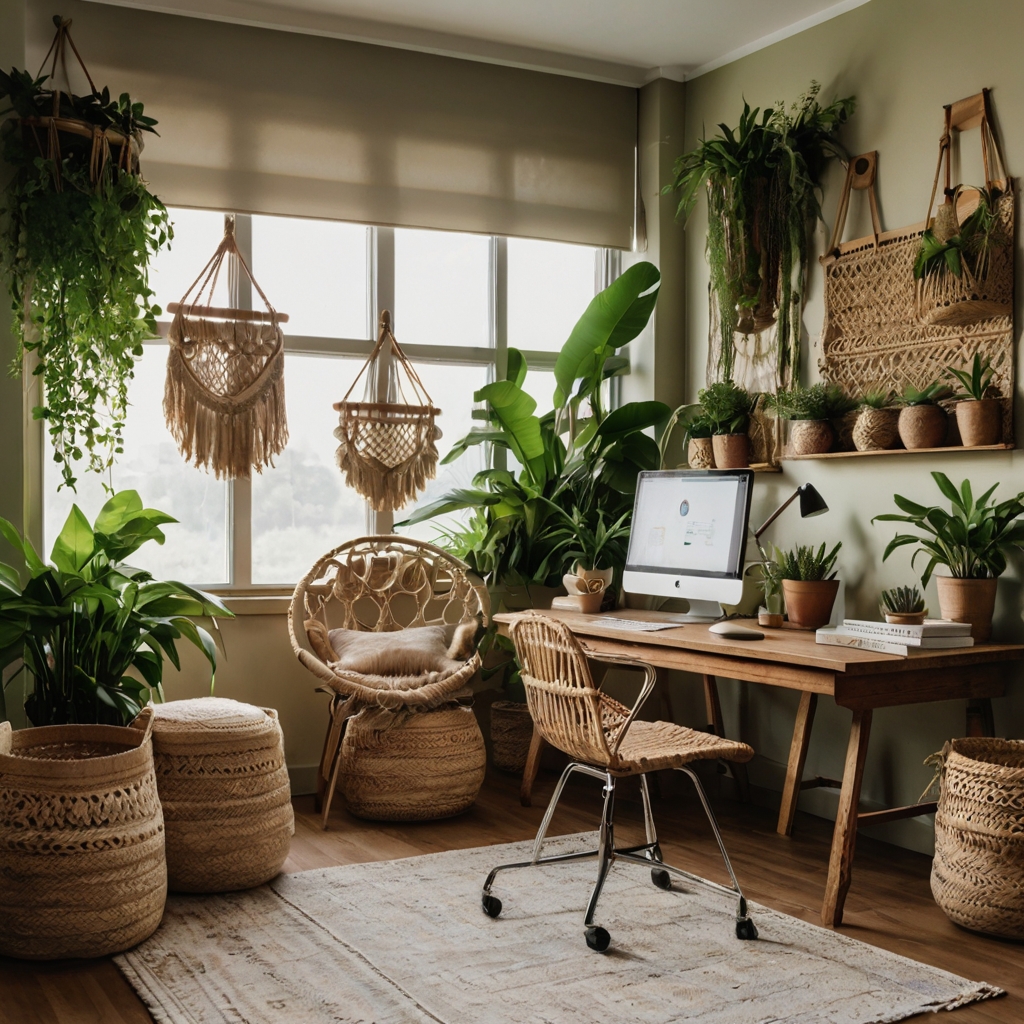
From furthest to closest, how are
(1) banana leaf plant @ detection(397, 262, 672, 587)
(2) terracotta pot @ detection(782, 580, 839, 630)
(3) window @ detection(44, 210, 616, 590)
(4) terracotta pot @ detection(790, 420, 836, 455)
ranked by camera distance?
1. (1) banana leaf plant @ detection(397, 262, 672, 587)
2. (3) window @ detection(44, 210, 616, 590)
3. (4) terracotta pot @ detection(790, 420, 836, 455)
4. (2) terracotta pot @ detection(782, 580, 839, 630)

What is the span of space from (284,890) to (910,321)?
2.54 meters

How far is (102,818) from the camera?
2721 mm

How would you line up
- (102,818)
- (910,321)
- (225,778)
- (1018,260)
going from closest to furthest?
(102,818)
(225,778)
(1018,260)
(910,321)

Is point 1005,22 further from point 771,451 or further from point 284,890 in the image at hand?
point 284,890

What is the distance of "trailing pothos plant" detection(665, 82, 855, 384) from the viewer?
4.06 metres

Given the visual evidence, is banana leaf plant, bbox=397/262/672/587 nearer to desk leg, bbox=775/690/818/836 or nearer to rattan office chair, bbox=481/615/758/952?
desk leg, bbox=775/690/818/836

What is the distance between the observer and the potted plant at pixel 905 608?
331 cm

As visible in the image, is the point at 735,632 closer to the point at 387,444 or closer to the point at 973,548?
the point at 973,548

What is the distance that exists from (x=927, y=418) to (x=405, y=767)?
199 centimetres

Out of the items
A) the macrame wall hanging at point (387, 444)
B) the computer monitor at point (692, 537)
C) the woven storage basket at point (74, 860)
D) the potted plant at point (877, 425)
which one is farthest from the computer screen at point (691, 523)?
the woven storage basket at point (74, 860)

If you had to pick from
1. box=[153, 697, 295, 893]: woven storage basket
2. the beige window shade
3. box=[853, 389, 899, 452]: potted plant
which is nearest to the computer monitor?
box=[853, 389, 899, 452]: potted plant

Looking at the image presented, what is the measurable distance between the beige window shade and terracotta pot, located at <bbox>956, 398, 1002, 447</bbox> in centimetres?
190

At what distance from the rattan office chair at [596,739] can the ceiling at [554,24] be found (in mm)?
2377

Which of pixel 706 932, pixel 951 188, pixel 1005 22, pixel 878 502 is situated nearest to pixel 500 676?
pixel 878 502
